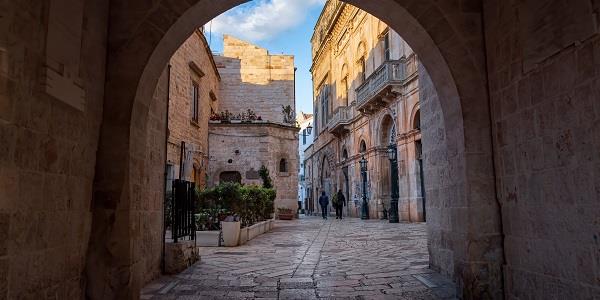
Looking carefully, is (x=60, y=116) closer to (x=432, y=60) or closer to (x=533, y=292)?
(x=432, y=60)

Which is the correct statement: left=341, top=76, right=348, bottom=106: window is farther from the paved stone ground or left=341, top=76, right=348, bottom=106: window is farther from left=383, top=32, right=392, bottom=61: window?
the paved stone ground

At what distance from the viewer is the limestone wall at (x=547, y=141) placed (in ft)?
9.36

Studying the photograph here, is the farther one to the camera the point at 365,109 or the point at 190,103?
the point at 365,109

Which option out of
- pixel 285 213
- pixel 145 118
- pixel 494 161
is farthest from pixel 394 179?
pixel 145 118

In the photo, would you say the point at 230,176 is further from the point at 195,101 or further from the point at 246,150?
the point at 195,101

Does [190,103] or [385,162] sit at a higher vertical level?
[190,103]

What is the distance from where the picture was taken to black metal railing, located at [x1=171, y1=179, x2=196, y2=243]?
6449mm

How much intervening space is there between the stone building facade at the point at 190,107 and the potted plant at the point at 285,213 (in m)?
4.84

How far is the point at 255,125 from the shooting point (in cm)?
2172

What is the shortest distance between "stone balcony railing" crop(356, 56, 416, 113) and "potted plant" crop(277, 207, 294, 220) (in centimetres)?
660

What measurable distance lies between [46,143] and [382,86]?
55.4 feet

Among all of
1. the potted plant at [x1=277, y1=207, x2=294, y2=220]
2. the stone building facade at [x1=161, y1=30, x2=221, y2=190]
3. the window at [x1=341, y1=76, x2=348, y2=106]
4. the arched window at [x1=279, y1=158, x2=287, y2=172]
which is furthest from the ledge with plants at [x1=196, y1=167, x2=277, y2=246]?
the window at [x1=341, y1=76, x2=348, y2=106]

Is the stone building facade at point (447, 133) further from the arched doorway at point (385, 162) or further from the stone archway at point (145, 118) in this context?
the arched doorway at point (385, 162)

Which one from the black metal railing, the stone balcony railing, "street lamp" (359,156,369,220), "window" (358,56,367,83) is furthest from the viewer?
"window" (358,56,367,83)
